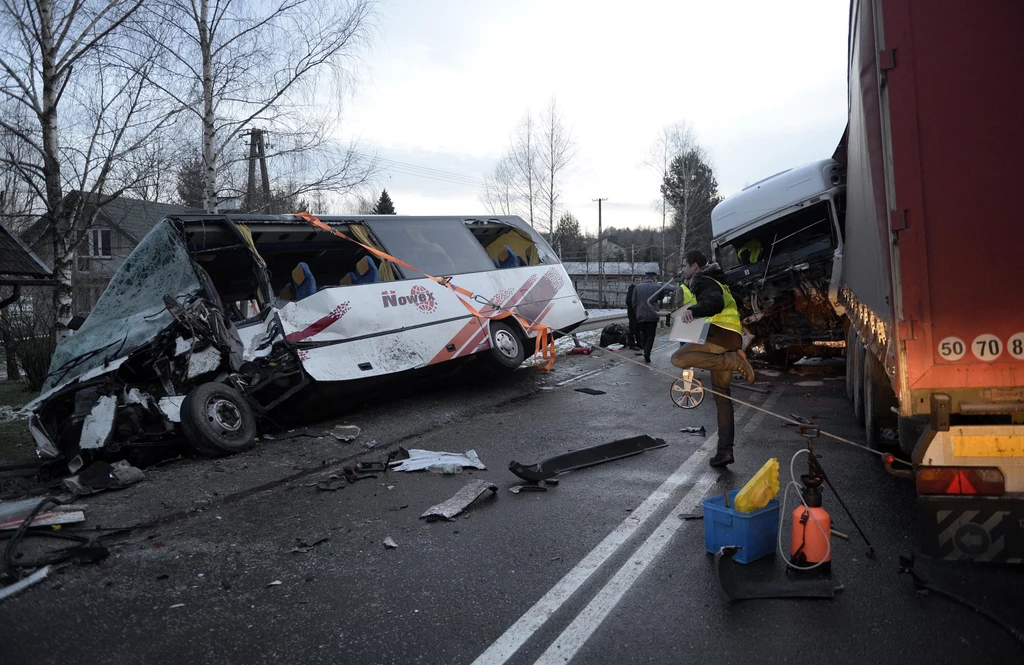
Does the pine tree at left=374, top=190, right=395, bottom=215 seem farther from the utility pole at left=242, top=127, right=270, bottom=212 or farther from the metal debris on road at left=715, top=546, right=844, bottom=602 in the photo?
the metal debris on road at left=715, top=546, right=844, bottom=602

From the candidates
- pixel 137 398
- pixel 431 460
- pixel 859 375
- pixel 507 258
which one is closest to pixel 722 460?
pixel 859 375

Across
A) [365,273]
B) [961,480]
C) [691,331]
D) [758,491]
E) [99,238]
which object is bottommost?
[758,491]

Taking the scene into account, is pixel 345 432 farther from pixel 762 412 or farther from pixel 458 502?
pixel 762 412

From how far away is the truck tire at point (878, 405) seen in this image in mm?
5520

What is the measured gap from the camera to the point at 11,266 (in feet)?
26.1

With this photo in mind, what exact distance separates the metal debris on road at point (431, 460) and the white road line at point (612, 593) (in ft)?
6.50

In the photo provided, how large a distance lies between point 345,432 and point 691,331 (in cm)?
370

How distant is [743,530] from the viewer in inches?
161

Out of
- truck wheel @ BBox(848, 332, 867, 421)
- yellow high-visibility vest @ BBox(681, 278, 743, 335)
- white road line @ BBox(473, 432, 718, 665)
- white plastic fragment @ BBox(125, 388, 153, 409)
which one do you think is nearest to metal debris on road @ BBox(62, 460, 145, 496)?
white plastic fragment @ BBox(125, 388, 153, 409)

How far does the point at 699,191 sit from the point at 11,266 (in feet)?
134

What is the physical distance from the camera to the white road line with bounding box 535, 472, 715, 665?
323 cm

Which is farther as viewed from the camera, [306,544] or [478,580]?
[306,544]

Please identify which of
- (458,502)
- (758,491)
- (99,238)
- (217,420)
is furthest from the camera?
(99,238)

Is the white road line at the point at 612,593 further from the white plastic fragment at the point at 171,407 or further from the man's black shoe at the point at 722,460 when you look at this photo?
the white plastic fragment at the point at 171,407
